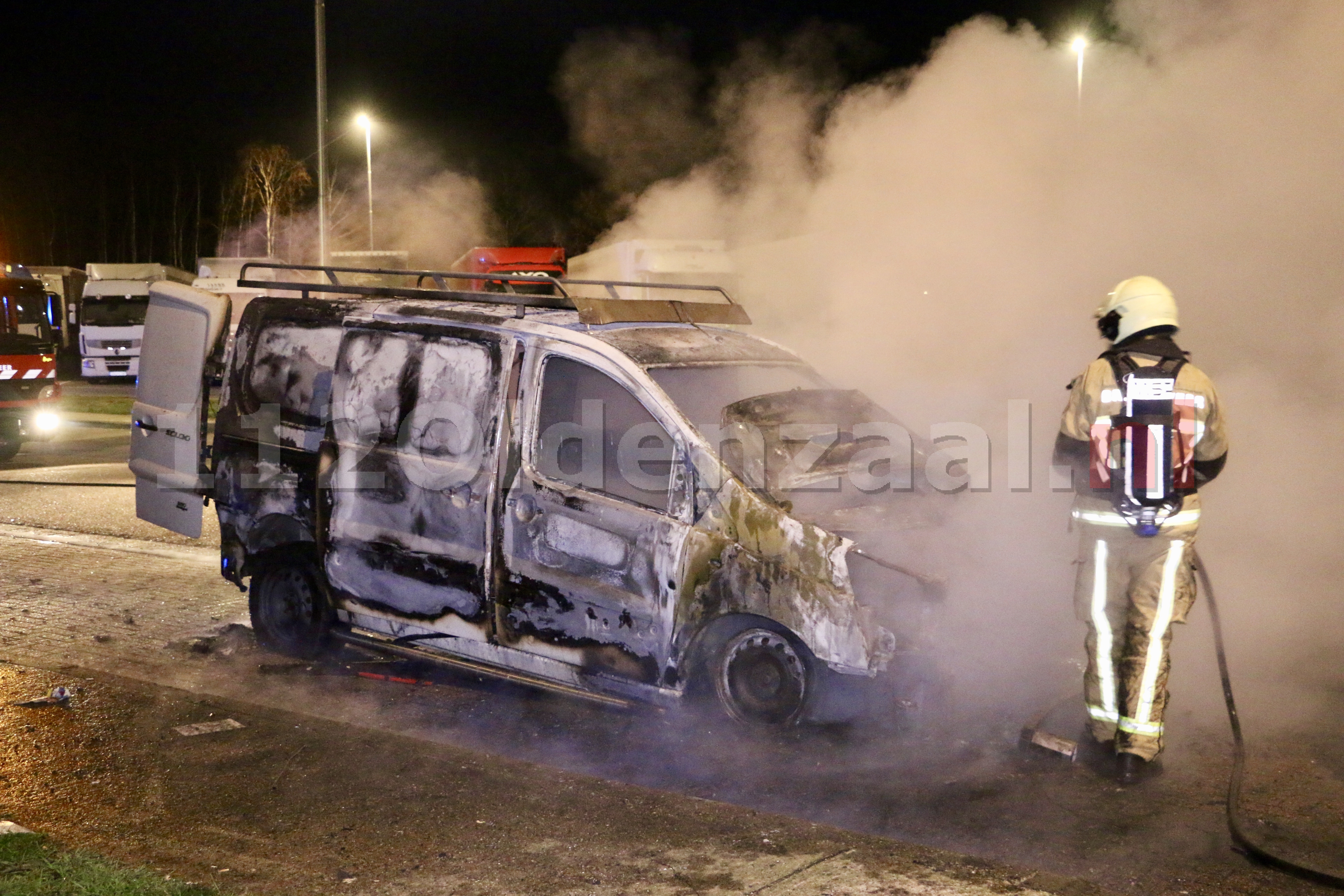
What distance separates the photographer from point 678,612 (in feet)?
15.5

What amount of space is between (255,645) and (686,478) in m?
2.96

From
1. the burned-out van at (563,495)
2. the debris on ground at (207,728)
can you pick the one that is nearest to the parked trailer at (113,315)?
the burned-out van at (563,495)

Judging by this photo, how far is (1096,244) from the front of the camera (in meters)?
7.41

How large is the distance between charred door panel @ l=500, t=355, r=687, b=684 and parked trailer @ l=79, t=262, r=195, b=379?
28.3m

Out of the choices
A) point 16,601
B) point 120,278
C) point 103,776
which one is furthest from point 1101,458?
point 120,278

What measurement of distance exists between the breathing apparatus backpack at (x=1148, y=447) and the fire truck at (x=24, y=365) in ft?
46.3

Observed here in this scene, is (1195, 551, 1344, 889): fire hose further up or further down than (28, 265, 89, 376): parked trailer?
further down

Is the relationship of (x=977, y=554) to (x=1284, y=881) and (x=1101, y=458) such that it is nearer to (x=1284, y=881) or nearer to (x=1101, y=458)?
(x=1101, y=458)

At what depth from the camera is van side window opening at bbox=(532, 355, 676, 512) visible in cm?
486

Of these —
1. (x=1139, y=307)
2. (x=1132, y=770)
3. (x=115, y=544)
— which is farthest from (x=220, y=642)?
(x=1139, y=307)

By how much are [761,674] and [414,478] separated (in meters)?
1.83

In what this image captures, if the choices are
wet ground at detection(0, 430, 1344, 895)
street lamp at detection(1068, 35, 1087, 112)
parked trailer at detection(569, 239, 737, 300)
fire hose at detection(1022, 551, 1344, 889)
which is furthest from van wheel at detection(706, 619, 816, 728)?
parked trailer at detection(569, 239, 737, 300)

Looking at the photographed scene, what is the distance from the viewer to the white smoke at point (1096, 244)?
6.42m

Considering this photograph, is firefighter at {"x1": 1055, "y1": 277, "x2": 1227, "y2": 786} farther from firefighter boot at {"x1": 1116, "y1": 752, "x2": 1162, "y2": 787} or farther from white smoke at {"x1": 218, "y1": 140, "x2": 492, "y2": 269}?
white smoke at {"x1": 218, "y1": 140, "x2": 492, "y2": 269}
